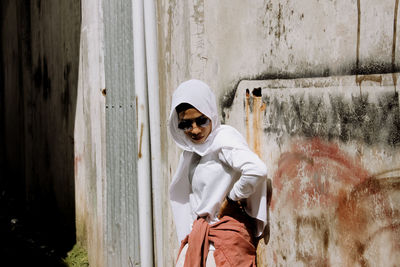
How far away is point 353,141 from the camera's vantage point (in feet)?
6.53

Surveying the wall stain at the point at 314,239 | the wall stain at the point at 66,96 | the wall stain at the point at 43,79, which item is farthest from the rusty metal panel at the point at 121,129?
the wall stain at the point at 43,79

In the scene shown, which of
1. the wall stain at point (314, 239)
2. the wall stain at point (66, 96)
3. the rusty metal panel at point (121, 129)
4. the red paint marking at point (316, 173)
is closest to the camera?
the red paint marking at point (316, 173)

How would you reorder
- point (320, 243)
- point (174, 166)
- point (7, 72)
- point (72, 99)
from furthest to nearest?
point (7, 72) → point (72, 99) → point (174, 166) → point (320, 243)

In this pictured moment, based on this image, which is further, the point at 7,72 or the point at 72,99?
the point at 7,72

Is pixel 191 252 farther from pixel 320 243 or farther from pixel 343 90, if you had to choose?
pixel 343 90

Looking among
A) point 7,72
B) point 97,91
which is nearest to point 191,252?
point 97,91

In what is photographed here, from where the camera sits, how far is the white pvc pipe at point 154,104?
3621 mm

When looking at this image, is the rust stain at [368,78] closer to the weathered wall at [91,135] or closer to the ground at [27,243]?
the weathered wall at [91,135]

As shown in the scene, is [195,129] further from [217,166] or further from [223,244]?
[223,244]

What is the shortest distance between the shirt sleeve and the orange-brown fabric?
170mm

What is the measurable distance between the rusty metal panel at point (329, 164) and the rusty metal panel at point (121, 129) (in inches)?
52.2

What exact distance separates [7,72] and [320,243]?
823cm

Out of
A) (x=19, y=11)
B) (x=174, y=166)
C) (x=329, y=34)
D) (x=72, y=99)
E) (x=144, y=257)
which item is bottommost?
(x=144, y=257)

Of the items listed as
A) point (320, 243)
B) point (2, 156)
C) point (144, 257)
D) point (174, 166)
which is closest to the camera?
point (320, 243)
